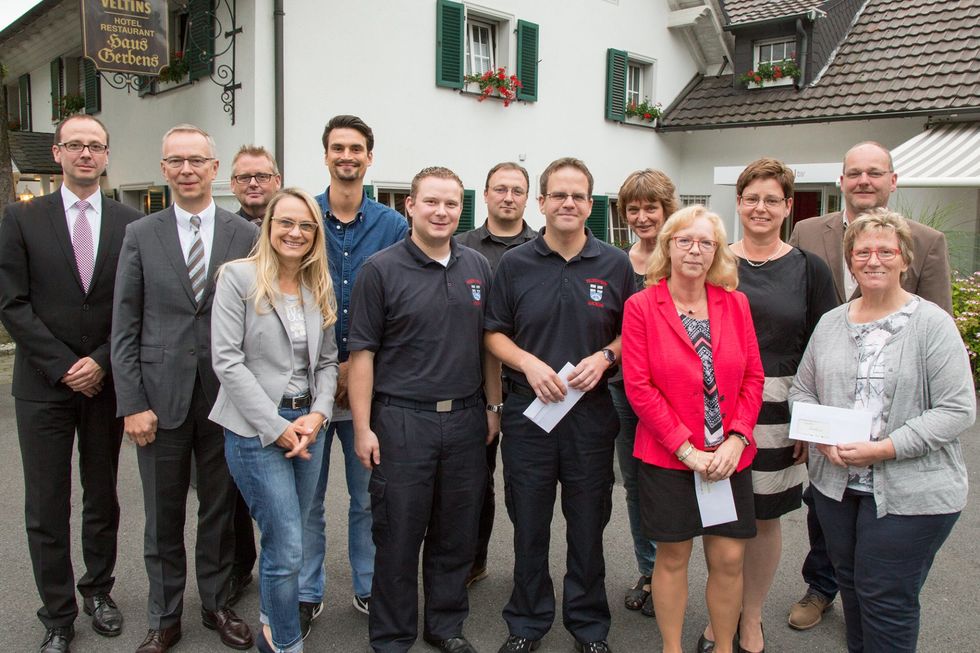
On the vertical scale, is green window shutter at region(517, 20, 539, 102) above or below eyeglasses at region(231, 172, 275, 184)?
above

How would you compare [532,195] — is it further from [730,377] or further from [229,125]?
[730,377]

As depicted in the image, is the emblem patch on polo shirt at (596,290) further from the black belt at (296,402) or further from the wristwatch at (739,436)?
the black belt at (296,402)

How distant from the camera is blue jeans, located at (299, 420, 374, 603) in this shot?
3779 millimetres

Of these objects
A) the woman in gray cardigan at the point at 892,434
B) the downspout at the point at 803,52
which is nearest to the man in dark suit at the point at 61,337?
the woman in gray cardigan at the point at 892,434

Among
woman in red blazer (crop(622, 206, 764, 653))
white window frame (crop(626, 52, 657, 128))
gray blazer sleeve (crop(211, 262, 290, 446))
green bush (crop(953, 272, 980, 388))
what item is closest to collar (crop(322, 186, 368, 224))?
gray blazer sleeve (crop(211, 262, 290, 446))

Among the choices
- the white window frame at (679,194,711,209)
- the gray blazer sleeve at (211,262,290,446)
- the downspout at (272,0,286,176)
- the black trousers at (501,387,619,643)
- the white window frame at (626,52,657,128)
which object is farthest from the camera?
the white window frame at (679,194,711,209)

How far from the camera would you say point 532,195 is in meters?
13.1

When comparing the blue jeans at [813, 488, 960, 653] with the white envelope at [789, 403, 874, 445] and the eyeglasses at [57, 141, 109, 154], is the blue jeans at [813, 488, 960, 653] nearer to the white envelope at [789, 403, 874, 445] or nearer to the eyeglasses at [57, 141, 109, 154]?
the white envelope at [789, 403, 874, 445]

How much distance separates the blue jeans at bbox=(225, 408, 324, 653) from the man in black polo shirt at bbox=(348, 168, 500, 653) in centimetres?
33

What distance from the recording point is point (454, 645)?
351 cm

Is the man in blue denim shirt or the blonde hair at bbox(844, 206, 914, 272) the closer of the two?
the blonde hair at bbox(844, 206, 914, 272)

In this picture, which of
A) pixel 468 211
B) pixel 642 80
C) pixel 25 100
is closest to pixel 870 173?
pixel 468 211

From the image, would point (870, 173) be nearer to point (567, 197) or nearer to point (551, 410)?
point (567, 197)

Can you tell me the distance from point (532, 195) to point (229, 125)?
5191mm
